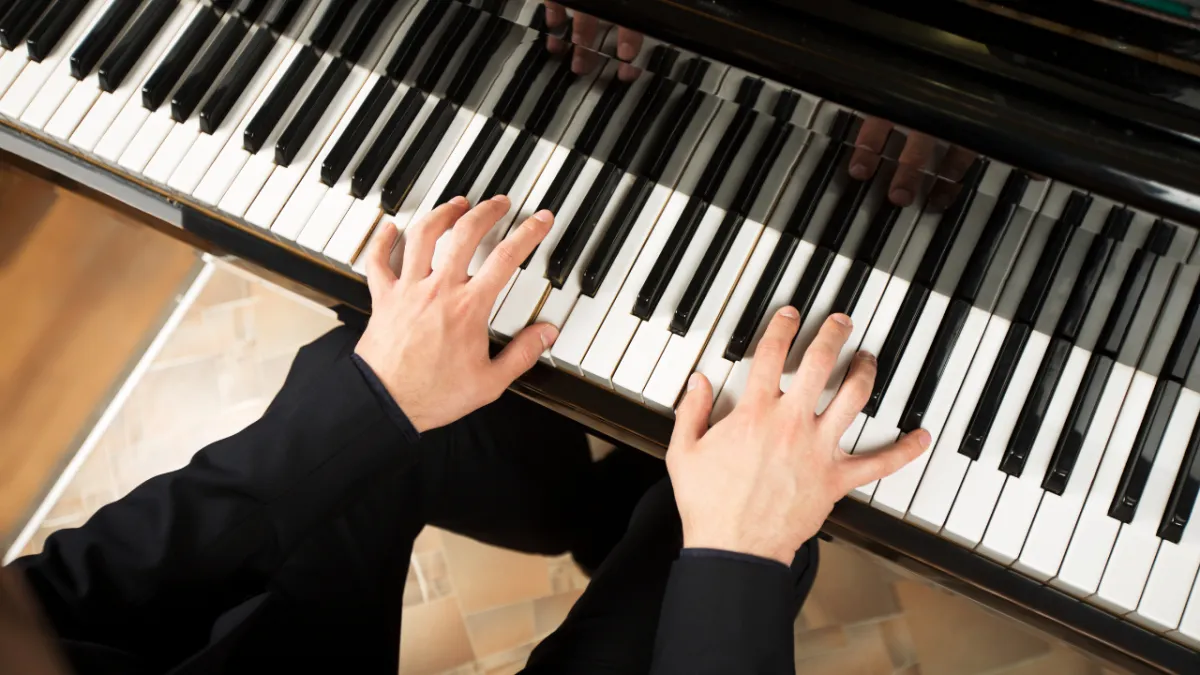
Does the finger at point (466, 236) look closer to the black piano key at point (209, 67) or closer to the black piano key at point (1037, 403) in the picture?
the black piano key at point (209, 67)

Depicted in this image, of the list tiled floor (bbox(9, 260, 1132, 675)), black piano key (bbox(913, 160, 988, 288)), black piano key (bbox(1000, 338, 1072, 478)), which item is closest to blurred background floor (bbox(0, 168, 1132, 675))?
tiled floor (bbox(9, 260, 1132, 675))

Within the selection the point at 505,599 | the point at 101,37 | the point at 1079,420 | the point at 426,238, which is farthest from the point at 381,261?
the point at 1079,420

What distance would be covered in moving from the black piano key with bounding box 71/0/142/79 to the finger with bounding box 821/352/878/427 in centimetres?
108

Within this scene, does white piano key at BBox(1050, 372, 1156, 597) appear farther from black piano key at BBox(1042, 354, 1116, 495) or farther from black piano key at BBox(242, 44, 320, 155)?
black piano key at BBox(242, 44, 320, 155)

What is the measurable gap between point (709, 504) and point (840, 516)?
0.63 ft

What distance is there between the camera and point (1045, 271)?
2.91 feet

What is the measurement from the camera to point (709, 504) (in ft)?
2.97

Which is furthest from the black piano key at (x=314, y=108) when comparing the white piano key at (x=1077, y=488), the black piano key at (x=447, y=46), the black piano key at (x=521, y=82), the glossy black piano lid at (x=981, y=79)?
the white piano key at (x=1077, y=488)

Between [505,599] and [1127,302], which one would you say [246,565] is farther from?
[1127,302]

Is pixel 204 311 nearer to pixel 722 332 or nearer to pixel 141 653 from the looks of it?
pixel 141 653

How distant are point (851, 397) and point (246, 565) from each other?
2.56 feet

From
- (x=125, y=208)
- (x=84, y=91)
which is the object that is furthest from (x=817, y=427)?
(x=125, y=208)

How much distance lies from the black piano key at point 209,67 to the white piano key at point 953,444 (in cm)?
102

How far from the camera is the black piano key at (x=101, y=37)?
3.55ft
